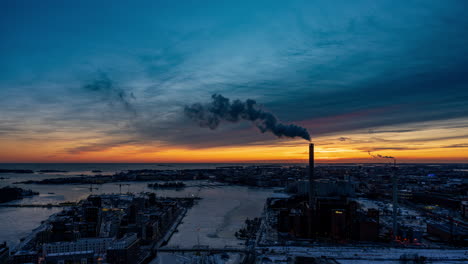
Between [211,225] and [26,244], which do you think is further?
[211,225]

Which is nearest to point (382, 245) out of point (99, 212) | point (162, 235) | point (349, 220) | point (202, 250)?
point (349, 220)

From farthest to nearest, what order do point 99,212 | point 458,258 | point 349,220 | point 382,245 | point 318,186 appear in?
1. point 318,186
2. point 99,212
3. point 349,220
4. point 382,245
5. point 458,258

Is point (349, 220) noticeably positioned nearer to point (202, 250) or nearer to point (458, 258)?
point (458, 258)

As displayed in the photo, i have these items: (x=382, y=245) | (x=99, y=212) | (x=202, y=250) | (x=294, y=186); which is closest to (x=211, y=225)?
(x=202, y=250)

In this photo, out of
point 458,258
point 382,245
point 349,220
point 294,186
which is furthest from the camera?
point 294,186

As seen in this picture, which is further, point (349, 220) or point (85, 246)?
point (349, 220)

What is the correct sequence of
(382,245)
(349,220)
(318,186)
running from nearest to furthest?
(382,245), (349,220), (318,186)

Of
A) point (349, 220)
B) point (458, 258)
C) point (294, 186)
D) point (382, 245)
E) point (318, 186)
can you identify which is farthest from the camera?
point (294, 186)

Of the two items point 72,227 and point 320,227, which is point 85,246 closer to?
point 72,227
